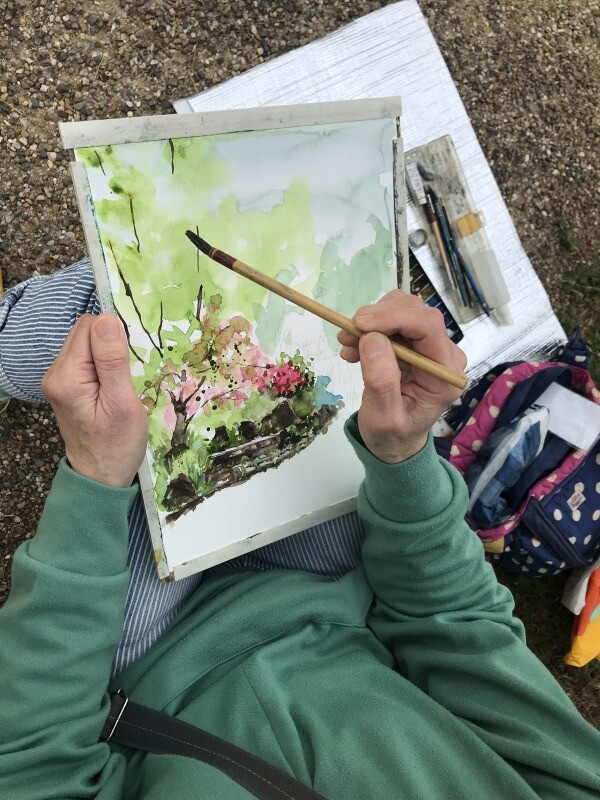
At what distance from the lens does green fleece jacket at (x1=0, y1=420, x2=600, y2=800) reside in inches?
29.6

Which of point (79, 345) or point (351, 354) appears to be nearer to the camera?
point (79, 345)

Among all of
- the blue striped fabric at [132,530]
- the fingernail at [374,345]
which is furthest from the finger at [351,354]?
the blue striped fabric at [132,530]

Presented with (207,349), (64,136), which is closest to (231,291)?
(207,349)

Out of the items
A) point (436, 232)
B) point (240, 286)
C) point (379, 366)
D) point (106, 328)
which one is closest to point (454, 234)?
point (436, 232)

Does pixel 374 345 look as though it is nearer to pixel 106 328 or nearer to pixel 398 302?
pixel 398 302

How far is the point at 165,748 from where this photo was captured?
32.0 inches

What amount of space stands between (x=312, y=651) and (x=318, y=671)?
4 centimetres

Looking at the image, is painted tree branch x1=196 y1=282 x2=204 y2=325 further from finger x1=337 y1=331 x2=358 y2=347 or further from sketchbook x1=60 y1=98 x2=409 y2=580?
finger x1=337 y1=331 x2=358 y2=347

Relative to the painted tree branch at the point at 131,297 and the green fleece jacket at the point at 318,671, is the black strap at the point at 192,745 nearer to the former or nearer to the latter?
the green fleece jacket at the point at 318,671

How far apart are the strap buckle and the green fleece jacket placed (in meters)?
0.02

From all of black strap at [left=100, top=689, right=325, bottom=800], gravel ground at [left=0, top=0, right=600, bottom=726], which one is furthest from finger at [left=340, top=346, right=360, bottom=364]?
gravel ground at [left=0, top=0, right=600, bottom=726]

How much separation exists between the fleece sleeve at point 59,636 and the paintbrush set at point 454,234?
92cm

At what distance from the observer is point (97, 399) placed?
742mm

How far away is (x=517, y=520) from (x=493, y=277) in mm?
541
